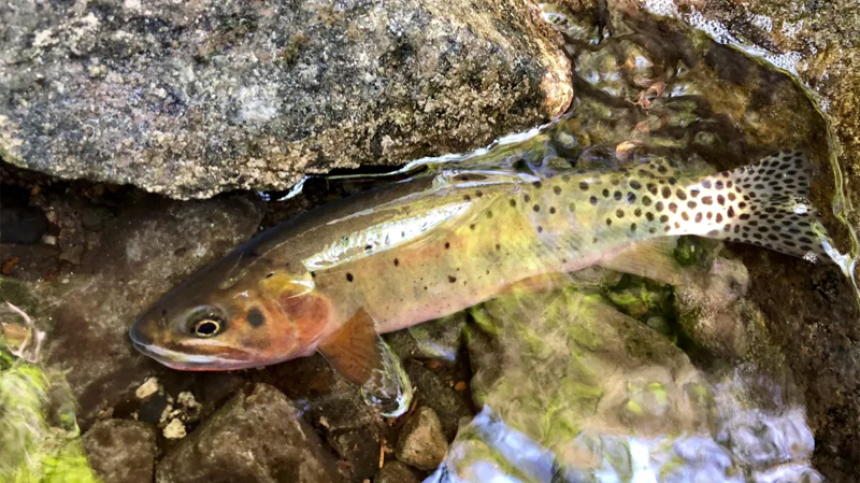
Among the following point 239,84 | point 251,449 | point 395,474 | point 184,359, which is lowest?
point 395,474

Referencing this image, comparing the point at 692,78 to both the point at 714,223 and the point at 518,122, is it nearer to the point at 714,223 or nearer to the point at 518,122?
the point at 714,223

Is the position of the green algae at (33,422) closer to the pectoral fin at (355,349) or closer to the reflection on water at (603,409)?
the pectoral fin at (355,349)

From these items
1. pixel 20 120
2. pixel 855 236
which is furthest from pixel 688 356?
pixel 20 120

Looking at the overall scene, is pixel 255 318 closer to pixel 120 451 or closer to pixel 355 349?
pixel 355 349

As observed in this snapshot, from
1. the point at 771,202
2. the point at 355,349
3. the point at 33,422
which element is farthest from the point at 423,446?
the point at 771,202

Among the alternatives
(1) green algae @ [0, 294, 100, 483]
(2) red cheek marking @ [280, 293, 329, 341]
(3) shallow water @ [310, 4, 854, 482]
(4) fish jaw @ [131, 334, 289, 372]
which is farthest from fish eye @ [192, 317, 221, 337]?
(3) shallow water @ [310, 4, 854, 482]

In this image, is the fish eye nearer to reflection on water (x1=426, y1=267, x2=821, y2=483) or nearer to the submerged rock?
the submerged rock
